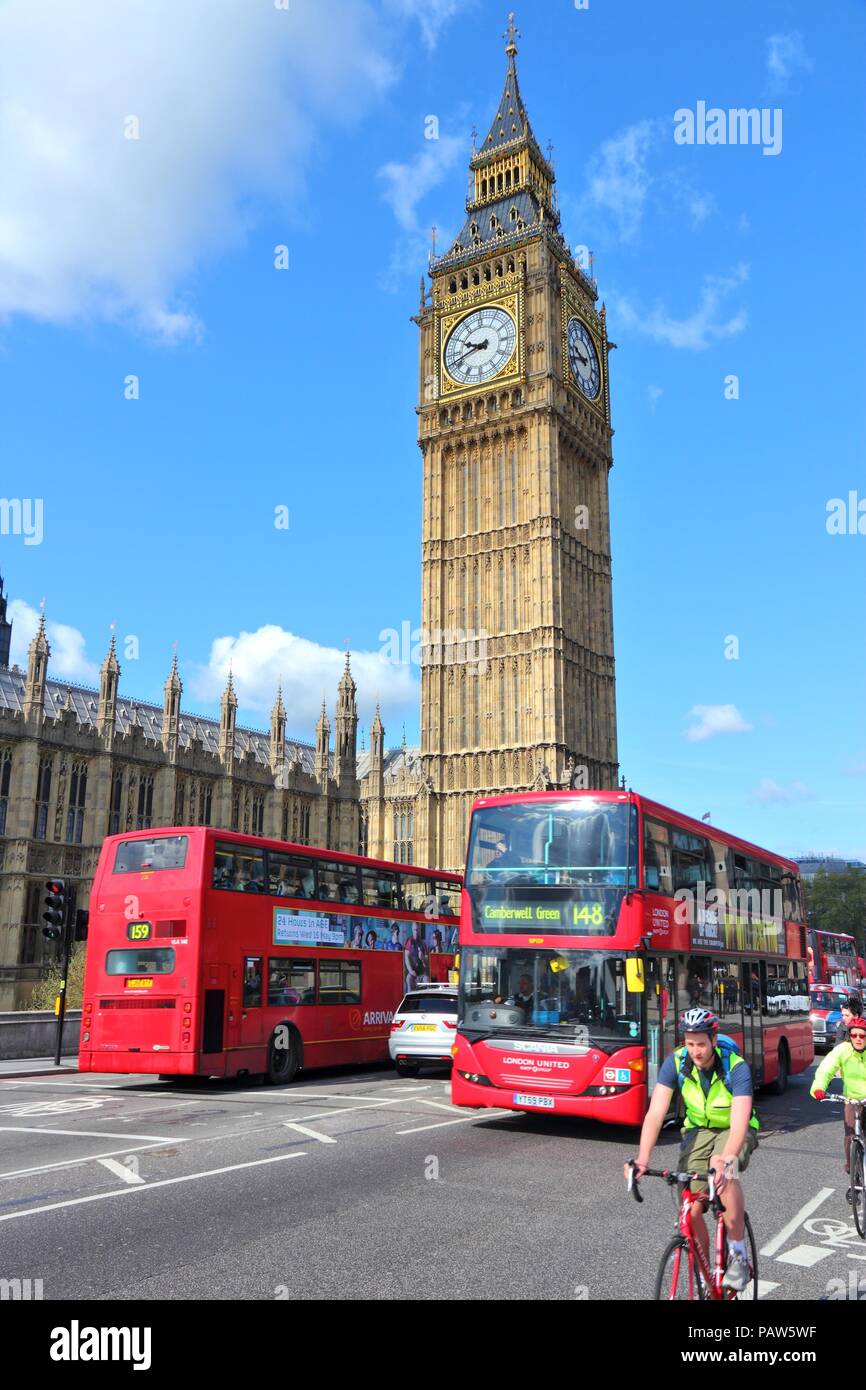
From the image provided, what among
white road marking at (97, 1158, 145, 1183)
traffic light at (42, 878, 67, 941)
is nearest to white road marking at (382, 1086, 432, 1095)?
white road marking at (97, 1158, 145, 1183)

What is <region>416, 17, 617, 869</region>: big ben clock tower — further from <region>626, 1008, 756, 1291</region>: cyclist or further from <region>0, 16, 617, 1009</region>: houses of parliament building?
<region>626, 1008, 756, 1291</region>: cyclist

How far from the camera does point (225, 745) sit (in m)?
52.7

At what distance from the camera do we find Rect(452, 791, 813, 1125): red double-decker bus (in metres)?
12.0

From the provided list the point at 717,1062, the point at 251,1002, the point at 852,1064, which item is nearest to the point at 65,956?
the point at 251,1002

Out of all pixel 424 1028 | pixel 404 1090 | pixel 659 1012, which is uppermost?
pixel 659 1012

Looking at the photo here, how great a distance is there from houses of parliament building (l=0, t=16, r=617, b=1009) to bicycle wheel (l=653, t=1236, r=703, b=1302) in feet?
148

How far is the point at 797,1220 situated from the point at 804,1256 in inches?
50.4

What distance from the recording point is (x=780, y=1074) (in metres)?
17.8

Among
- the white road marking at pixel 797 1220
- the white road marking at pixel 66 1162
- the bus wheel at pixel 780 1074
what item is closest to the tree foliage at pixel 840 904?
the bus wheel at pixel 780 1074

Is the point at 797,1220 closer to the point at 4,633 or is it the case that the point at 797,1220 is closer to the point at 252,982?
the point at 252,982

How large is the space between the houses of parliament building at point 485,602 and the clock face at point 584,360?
18 centimetres

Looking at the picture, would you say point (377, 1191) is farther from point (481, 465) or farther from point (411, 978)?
point (481, 465)

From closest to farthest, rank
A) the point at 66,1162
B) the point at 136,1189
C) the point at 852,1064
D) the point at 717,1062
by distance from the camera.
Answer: the point at 717,1062, the point at 852,1064, the point at 136,1189, the point at 66,1162

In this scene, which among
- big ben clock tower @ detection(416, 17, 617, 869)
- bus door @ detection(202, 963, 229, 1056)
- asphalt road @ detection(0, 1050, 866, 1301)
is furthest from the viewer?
big ben clock tower @ detection(416, 17, 617, 869)
